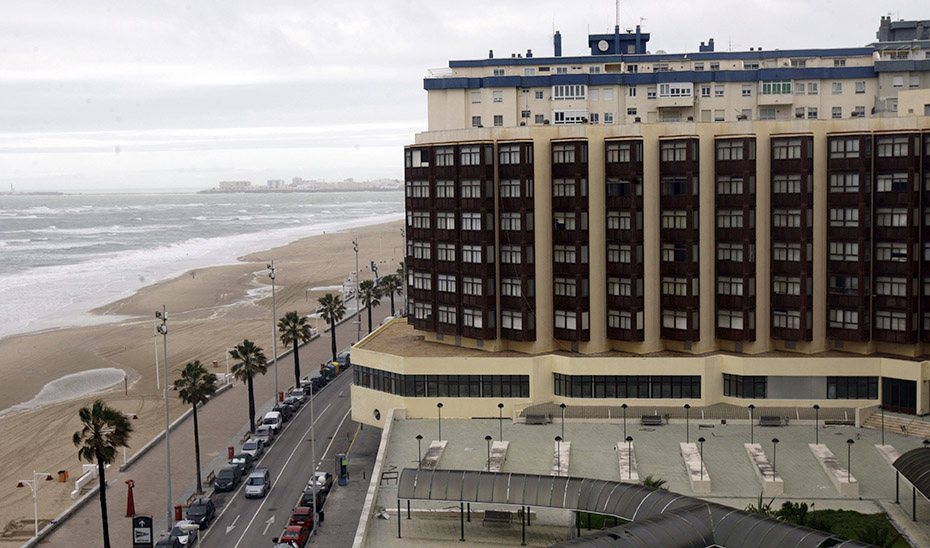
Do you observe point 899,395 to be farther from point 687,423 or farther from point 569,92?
point 569,92

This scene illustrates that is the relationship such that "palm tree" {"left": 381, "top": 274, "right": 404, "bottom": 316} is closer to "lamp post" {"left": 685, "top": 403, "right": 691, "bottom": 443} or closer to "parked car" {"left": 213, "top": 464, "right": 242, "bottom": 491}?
"parked car" {"left": 213, "top": 464, "right": 242, "bottom": 491}

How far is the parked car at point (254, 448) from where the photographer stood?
227 feet

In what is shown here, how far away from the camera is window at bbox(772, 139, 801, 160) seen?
2475 inches

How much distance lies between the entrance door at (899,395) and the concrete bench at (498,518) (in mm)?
30407

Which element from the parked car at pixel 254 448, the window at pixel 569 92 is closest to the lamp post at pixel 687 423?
the parked car at pixel 254 448

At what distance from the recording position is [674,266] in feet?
213

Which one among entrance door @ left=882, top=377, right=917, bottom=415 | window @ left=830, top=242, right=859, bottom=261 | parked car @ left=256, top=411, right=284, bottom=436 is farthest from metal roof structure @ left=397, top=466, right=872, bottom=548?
parked car @ left=256, top=411, right=284, bottom=436

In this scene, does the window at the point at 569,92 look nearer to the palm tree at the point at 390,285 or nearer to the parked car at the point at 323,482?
the palm tree at the point at 390,285

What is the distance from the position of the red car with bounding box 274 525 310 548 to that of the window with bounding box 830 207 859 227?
38.4m

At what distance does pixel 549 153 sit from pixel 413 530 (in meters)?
29.8

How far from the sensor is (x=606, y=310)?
66.0 metres

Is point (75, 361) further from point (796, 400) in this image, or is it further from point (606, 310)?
point (796, 400)

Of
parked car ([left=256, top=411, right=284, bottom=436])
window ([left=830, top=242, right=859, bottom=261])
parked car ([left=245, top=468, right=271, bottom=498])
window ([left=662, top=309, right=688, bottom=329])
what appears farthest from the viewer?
parked car ([left=256, top=411, right=284, bottom=436])

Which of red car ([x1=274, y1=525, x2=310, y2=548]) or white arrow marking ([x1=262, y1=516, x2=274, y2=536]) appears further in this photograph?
white arrow marking ([x1=262, y1=516, x2=274, y2=536])
